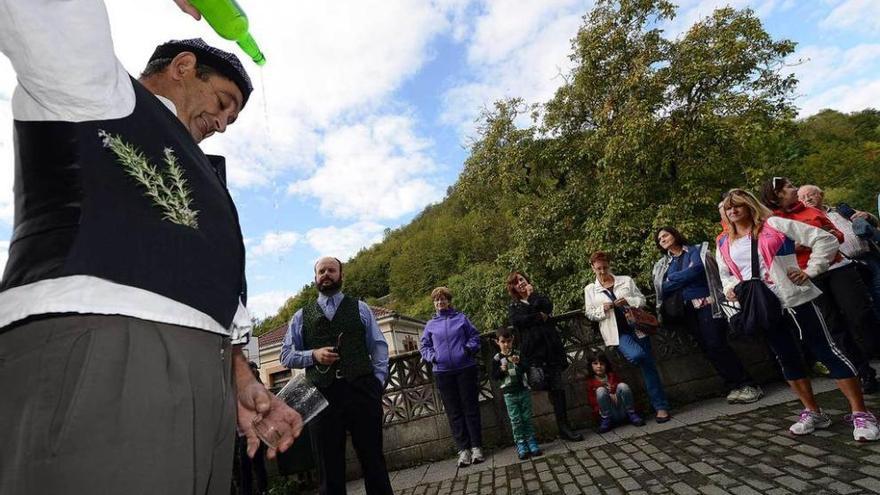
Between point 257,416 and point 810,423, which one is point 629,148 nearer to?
point 810,423

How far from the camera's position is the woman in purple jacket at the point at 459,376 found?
215 inches

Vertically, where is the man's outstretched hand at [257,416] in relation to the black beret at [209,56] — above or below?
below

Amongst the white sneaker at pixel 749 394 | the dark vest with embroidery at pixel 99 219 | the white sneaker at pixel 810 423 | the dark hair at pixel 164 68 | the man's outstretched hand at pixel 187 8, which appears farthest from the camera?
the white sneaker at pixel 749 394

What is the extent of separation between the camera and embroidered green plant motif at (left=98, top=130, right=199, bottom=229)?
3.38 ft

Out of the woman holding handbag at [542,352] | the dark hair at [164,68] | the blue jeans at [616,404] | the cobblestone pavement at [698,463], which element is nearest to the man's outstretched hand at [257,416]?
the dark hair at [164,68]

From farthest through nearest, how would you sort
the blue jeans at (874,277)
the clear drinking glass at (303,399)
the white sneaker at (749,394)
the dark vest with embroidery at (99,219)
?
the white sneaker at (749,394) < the blue jeans at (874,277) < the clear drinking glass at (303,399) < the dark vest with embroidery at (99,219)

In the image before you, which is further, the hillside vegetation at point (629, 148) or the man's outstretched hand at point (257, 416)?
the hillside vegetation at point (629, 148)

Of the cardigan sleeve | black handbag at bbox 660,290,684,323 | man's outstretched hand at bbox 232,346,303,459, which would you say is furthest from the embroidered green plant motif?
black handbag at bbox 660,290,684,323

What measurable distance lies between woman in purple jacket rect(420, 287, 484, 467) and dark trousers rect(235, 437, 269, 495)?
229 centimetres

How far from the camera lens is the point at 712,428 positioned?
15.0 feet

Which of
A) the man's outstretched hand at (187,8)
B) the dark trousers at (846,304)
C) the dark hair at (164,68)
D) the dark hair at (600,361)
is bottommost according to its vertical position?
the dark hair at (600,361)

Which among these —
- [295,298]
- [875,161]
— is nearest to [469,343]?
[875,161]

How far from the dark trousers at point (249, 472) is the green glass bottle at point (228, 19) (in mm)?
Result: 4476

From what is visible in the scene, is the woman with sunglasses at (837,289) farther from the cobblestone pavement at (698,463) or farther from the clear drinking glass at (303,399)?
the clear drinking glass at (303,399)
